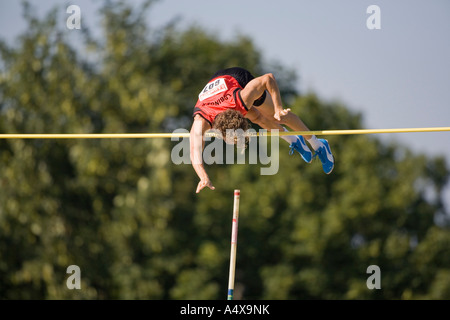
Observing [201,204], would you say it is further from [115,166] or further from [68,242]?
[68,242]

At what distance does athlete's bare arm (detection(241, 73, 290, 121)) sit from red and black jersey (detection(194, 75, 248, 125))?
0.08 metres

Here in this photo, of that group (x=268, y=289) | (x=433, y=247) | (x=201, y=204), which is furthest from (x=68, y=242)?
(x=433, y=247)

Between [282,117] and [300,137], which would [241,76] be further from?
[300,137]

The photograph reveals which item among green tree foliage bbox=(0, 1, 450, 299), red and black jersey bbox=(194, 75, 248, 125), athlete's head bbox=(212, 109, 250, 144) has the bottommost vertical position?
green tree foliage bbox=(0, 1, 450, 299)

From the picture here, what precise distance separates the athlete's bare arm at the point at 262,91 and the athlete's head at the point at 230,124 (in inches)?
11.2

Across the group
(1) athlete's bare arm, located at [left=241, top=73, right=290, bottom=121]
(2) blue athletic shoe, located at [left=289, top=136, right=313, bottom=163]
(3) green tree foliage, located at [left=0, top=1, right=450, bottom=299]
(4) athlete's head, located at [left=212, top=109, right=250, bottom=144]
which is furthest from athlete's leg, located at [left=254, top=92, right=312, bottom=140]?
(3) green tree foliage, located at [left=0, top=1, right=450, bottom=299]

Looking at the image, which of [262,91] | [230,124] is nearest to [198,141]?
[230,124]

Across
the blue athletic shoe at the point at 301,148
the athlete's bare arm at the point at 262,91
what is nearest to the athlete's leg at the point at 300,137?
the blue athletic shoe at the point at 301,148

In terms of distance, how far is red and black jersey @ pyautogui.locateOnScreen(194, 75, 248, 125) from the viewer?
761 centimetres

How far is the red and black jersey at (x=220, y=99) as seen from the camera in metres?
7.61

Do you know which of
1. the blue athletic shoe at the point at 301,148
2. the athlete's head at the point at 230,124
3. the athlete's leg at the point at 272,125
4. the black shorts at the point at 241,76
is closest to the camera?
the athlete's head at the point at 230,124

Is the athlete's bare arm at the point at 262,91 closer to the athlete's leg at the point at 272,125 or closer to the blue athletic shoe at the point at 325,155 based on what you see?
the athlete's leg at the point at 272,125

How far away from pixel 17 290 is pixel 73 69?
7313mm

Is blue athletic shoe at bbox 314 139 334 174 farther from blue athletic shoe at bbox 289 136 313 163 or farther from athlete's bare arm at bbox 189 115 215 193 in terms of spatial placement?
athlete's bare arm at bbox 189 115 215 193
